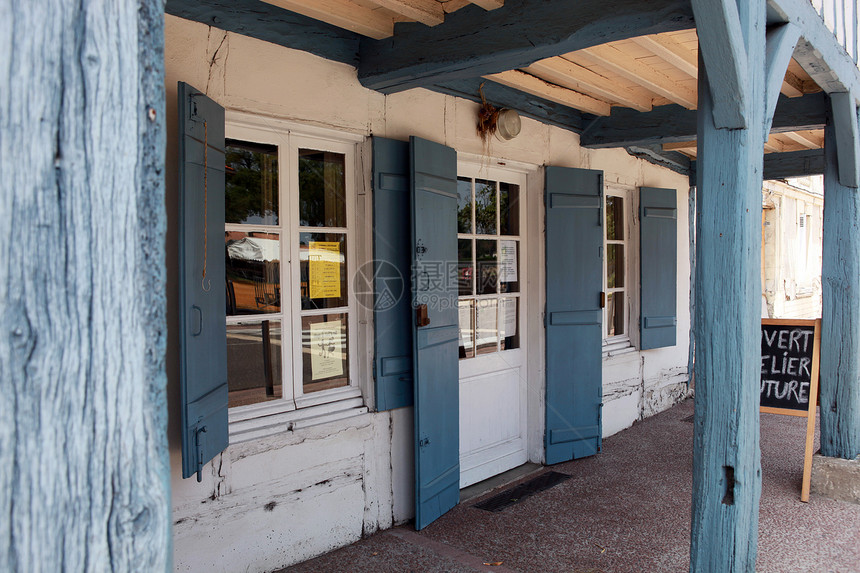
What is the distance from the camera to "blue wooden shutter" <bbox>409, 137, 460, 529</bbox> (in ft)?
12.0

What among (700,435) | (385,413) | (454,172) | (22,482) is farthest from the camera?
(454,172)

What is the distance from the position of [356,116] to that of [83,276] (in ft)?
10.0

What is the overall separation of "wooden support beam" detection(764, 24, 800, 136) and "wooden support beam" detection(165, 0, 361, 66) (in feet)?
7.15

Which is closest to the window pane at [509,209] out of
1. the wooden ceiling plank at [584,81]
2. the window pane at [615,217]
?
the wooden ceiling plank at [584,81]

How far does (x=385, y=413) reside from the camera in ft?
12.1

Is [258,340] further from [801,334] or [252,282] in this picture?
[801,334]

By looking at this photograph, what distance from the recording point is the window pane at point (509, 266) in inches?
189

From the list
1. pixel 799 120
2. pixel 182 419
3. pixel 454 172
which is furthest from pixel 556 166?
pixel 182 419

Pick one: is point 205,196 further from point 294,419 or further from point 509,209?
point 509,209

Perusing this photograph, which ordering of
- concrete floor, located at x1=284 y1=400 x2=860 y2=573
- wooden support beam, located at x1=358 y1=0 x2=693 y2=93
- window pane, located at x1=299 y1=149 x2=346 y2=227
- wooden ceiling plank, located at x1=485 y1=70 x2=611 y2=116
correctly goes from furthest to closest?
wooden ceiling plank, located at x1=485 y1=70 x2=611 y2=116, window pane, located at x1=299 y1=149 x2=346 y2=227, concrete floor, located at x1=284 y1=400 x2=860 y2=573, wooden support beam, located at x1=358 y1=0 x2=693 y2=93

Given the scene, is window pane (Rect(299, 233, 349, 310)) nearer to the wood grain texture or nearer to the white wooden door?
the white wooden door

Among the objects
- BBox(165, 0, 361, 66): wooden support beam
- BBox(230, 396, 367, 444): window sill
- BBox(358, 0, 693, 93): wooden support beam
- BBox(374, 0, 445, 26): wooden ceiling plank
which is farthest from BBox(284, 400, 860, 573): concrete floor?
BBox(374, 0, 445, 26): wooden ceiling plank

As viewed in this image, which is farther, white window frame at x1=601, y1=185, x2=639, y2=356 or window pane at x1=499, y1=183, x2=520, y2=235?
white window frame at x1=601, y1=185, x2=639, y2=356

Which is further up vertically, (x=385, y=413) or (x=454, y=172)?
(x=454, y=172)
